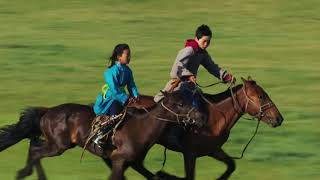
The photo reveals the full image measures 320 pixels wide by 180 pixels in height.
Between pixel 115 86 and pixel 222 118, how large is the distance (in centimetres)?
179

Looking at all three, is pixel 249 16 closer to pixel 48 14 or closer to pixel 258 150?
pixel 48 14

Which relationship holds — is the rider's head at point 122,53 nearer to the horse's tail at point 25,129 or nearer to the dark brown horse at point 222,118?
the dark brown horse at point 222,118

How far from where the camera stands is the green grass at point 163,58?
15.6 meters

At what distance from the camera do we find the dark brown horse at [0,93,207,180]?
450 inches

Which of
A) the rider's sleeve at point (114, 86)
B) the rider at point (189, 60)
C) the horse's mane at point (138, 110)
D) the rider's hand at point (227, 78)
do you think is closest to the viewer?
the rider's sleeve at point (114, 86)

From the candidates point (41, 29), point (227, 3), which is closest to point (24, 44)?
point (41, 29)

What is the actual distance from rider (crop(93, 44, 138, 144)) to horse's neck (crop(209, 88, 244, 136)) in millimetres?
1277

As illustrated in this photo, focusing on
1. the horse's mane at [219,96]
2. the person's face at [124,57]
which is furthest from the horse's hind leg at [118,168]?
the horse's mane at [219,96]

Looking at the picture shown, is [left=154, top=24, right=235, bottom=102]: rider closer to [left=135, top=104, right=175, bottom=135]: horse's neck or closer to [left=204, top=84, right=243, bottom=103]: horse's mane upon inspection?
[left=204, top=84, right=243, bottom=103]: horse's mane

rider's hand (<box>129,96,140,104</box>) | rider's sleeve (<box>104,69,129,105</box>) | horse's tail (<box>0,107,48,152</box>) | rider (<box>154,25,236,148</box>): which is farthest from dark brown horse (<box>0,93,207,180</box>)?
rider (<box>154,25,236,148</box>)

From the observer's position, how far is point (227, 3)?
46.2 meters

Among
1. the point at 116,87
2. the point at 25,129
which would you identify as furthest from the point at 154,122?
the point at 25,129

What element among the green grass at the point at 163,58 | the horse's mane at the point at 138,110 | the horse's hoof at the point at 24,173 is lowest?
the green grass at the point at 163,58

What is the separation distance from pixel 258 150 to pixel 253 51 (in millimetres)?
17730
